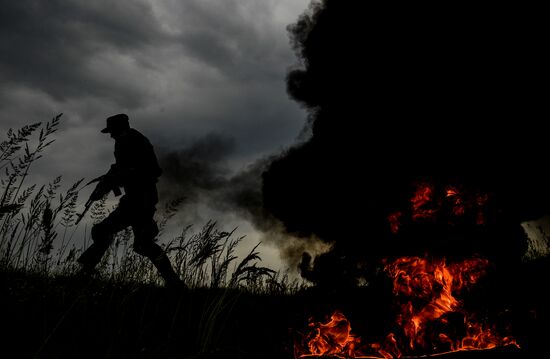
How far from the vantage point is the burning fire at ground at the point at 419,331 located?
4676mm

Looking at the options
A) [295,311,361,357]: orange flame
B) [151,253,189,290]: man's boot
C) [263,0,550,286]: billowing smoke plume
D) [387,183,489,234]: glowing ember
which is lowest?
[295,311,361,357]: orange flame

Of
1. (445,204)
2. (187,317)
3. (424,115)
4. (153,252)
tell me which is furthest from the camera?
(424,115)

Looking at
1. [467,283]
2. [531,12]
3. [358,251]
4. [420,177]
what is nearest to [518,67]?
[531,12]

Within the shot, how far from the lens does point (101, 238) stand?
5070 mm

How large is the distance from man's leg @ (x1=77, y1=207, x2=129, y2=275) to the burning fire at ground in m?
2.16

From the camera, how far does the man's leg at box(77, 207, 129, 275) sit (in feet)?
13.8

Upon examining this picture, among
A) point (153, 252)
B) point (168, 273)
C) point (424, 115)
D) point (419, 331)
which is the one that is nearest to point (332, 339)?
point (419, 331)

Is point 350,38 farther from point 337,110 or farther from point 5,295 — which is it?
point 5,295

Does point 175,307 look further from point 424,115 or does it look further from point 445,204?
point 424,115

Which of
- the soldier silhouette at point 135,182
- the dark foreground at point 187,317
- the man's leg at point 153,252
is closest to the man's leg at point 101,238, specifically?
the soldier silhouette at point 135,182

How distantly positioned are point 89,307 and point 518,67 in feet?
36.2

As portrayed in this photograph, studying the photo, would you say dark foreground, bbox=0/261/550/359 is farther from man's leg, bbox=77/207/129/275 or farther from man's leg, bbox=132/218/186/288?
man's leg, bbox=77/207/129/275

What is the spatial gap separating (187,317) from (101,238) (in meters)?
1.40

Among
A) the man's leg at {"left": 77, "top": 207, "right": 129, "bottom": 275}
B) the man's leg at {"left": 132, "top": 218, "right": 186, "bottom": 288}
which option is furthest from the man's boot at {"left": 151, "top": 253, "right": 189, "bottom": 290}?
the man's leg at {"left": 77, "top": 207, "right": 129, "bottom": 275}
